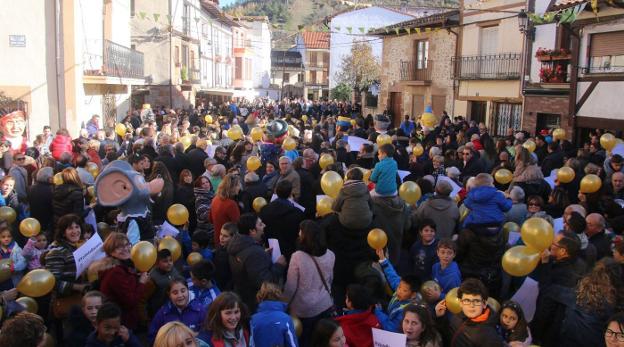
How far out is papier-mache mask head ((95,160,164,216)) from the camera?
220 inches

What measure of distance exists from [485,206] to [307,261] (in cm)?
200

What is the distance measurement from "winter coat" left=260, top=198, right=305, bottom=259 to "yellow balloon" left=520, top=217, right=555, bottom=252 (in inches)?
87.0

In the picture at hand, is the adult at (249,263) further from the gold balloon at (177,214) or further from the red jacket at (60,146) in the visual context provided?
the red jacket at (60,146)

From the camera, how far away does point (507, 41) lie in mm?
16891

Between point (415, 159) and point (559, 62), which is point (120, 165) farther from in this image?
point (559, 62)

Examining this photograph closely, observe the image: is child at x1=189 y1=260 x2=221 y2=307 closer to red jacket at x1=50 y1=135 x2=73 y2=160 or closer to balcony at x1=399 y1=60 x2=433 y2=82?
red jacket at x1=50 y1=135 x2=73 y2=160

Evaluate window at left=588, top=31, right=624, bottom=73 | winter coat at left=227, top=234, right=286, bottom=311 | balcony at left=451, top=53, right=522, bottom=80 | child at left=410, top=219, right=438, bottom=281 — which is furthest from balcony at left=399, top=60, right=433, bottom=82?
winter coat at left=227, top=234, right=286, bottom=311

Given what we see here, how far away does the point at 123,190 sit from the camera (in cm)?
564

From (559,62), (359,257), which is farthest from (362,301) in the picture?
(559,62)

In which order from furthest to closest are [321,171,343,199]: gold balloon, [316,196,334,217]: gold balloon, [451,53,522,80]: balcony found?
1. [451,53,522,80]: balcony
2. [321,171,343,199]: gold balloon
3. [316,196,334,217]: gold balloon

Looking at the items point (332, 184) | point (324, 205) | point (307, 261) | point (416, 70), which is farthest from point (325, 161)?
point (416, 70)

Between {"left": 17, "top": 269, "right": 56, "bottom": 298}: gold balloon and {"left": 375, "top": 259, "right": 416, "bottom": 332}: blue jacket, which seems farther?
{"left": 17, "top": 269, "right": 56, "bottom": 298}: gold balloon

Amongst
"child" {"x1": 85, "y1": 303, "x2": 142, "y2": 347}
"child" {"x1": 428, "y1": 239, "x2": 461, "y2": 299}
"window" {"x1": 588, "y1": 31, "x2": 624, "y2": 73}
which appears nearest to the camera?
"child" {"x1": 85, "y1": 303, "x2": 142, "y2": 347}

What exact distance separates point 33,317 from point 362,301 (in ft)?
6.67
